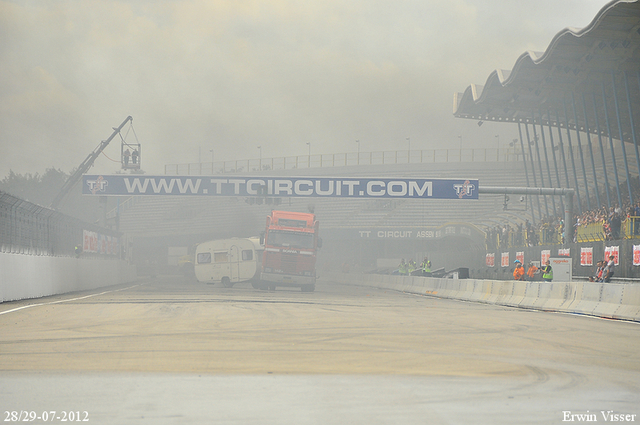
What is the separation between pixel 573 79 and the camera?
47.9 m

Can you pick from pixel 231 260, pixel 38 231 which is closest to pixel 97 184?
pixel 231 260

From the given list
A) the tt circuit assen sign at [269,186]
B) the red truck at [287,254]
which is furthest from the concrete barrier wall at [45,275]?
the red truck at [287,254]

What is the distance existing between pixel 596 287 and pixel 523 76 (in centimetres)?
3226

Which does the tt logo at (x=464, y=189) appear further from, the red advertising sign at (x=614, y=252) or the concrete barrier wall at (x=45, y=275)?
the concrete barrier wall at (x=45, y=275)

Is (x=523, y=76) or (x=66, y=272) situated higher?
(x=523, y=76)

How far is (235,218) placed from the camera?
79.8 meters

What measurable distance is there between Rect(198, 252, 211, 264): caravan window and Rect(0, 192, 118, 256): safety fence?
19.3 ft

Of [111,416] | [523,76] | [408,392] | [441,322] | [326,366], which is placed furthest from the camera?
[523,76]

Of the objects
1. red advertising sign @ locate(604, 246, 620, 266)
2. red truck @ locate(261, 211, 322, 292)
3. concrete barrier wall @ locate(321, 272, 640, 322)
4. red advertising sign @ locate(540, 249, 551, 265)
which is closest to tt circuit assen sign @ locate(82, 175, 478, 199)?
red truck @ locate(261, 211, 322, 292)

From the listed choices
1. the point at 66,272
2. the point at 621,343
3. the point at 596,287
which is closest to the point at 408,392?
the point at 621,343

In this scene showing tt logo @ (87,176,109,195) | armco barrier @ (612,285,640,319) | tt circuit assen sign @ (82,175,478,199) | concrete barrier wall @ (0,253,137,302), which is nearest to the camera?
armco barrier @ (612,285,640,319)

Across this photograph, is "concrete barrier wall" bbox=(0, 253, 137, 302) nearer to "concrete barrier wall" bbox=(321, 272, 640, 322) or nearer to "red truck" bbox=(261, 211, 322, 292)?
"red truck" bbox=(261, 211, 322, 292)

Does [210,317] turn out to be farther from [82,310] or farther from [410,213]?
[410,213]

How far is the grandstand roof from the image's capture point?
127 ft
